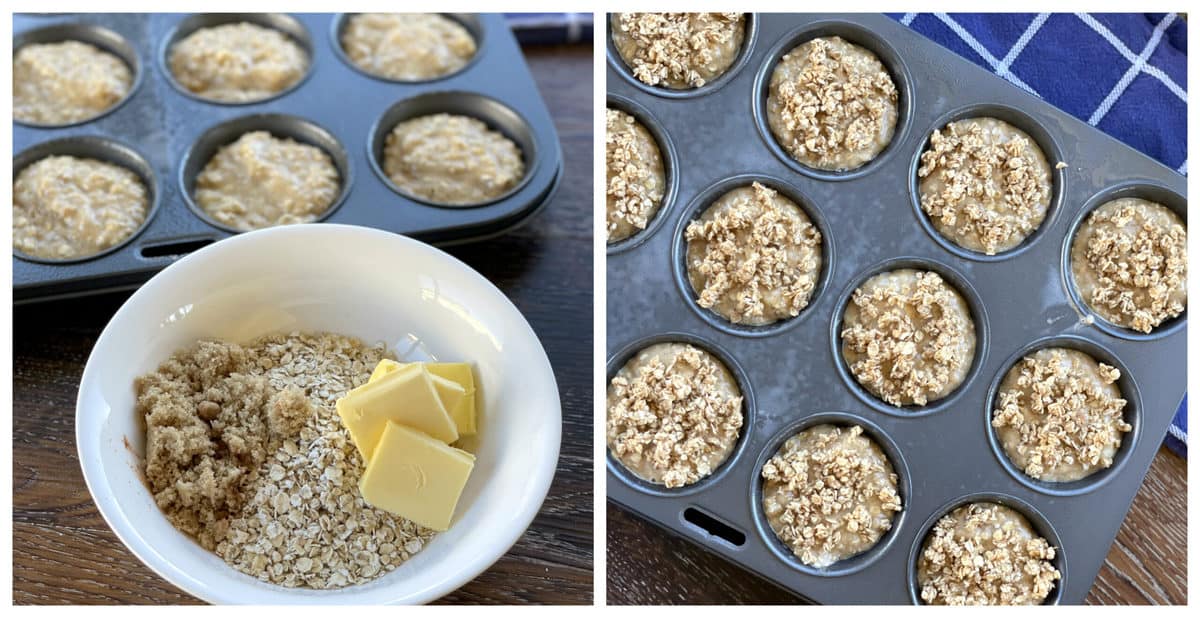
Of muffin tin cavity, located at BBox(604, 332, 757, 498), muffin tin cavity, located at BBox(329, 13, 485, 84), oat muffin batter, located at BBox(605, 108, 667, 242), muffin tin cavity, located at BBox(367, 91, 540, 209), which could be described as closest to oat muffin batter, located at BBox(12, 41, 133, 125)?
muffin tin cavity, located at BBox(329, 13, 485, 84)

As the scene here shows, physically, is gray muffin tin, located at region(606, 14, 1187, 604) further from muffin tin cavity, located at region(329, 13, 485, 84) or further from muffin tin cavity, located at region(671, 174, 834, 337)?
muffin tin cavity, located at region(329, 13, 485, 84)

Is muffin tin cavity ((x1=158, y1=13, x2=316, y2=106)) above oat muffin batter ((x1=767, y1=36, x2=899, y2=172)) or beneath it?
beneath

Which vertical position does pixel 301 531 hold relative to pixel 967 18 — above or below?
below

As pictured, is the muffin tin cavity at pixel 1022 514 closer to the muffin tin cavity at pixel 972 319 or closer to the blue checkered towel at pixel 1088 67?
the muffin tin cavity at pixel 972 319

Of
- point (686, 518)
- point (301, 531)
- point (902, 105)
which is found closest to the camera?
point (301, 531)

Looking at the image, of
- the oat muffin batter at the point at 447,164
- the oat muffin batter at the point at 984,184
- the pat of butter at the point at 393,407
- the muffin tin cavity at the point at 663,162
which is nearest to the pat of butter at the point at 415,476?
the pat of butter at the point at 393,407

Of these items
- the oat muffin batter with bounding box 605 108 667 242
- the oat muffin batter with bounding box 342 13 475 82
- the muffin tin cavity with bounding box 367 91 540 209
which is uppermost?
the oat muffin batter with bounding box 605 108 667 242
